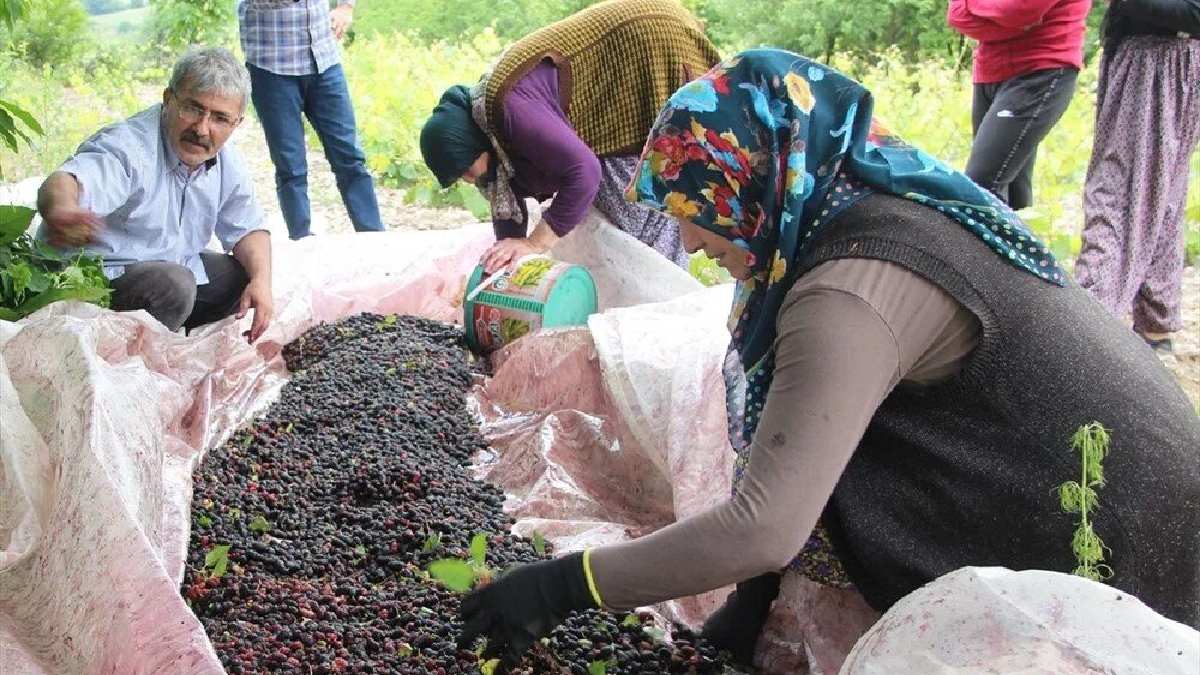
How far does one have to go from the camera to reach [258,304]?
10.4 ft

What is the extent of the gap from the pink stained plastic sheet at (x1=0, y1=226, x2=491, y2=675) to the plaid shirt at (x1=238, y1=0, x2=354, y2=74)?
1.78m

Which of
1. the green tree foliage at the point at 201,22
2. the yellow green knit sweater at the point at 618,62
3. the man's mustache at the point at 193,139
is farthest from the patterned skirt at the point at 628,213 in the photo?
the green tree foliage at the point at 201,22

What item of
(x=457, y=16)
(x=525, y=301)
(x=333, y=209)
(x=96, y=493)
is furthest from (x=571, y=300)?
(x=457, y=16)

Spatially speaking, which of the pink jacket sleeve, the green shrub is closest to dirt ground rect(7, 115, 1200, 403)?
the green shrub

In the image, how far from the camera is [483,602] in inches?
61.9

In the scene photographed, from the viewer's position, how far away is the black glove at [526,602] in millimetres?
1536

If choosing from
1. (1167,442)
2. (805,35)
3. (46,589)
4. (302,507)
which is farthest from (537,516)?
(805,35)

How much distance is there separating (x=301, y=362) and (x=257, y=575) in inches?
50.2

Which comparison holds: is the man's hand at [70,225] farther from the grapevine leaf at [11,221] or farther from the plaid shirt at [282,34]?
the plaid shirt at [282,34]

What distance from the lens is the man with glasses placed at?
106 inches

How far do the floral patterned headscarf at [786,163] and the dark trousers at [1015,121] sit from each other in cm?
221

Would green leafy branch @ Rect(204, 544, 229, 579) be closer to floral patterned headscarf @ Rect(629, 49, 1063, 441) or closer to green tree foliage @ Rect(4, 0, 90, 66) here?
floral patterned headscarf @ Rect(629, 49, 1063, 441)

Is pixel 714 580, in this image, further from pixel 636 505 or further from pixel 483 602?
pixel 636 505

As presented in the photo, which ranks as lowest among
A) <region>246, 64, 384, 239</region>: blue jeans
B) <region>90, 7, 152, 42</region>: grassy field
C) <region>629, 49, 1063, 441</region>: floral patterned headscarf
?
<region>90, 7, 152, 42</region>: grassy field
